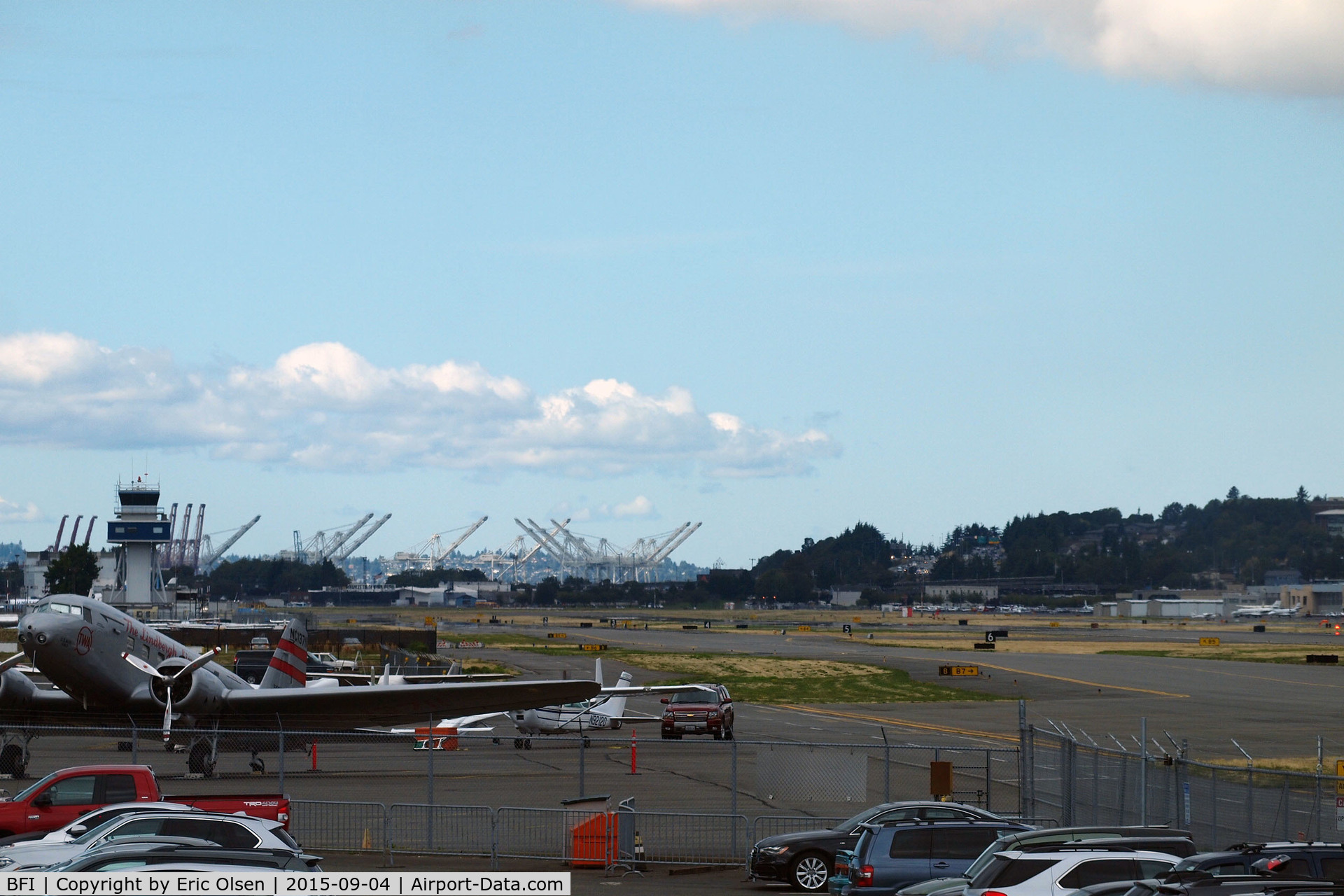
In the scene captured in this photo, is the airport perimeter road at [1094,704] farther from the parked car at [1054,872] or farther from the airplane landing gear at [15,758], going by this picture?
the parked car at [1054,872]

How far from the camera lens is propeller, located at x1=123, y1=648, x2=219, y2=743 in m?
31.3

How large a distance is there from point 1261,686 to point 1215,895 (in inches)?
2290

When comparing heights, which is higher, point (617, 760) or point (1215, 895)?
point (1215, 895)

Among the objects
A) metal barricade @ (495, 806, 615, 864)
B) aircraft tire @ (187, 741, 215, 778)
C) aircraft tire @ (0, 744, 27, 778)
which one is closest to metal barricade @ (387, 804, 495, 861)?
metal barricade @ (495, 806, 615, 864)

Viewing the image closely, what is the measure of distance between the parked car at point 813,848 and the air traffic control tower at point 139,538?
125431 millimetres

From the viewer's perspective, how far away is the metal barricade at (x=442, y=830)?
69.8 feet

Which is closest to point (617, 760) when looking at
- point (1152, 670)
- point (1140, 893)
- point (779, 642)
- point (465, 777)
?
point (465, 777)

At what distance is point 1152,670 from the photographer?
244ft

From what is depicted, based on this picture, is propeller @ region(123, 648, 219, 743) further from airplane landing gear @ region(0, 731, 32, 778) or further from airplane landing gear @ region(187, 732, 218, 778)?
airplane landing gear @ region(0, 731, 32, 778)

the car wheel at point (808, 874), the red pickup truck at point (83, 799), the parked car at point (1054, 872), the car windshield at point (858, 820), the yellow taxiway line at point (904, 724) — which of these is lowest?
the yellow taxiway line at point (904, 724)

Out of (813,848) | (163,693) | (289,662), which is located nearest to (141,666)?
(163,693)

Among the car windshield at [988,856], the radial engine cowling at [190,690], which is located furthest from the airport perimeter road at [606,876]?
the radial engine cowling at [190,690]

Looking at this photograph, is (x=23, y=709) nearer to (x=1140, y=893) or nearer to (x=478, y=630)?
(x=1140, y=893)

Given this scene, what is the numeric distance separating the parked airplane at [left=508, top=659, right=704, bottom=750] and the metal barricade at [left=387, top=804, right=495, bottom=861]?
48.0 ft
